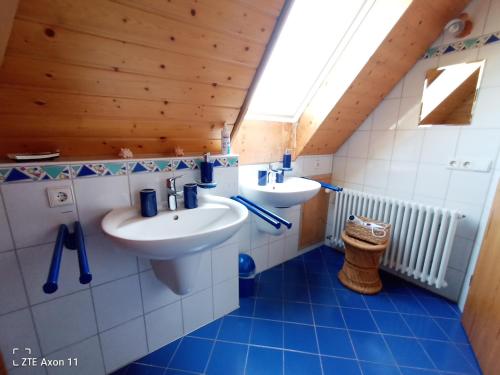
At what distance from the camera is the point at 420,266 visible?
5.62 ft

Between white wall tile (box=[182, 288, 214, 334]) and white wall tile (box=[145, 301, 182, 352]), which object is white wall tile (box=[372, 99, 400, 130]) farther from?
white wall tile (box=[145, 301, 182, 352])

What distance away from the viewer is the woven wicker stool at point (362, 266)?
1.71 meters

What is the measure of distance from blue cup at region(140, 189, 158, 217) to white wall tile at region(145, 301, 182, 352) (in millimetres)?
590

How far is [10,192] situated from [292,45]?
1.66 meters

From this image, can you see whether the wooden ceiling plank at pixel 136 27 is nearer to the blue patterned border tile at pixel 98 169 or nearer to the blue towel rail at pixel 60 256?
the blue patterned border tile at pixel 98 169

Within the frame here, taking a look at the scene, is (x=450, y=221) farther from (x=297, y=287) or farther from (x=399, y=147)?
(x=297, y=287)

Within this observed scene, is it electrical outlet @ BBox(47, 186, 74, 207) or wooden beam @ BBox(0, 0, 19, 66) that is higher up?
wooden beam @ BBox(0, 0, 19, 66)

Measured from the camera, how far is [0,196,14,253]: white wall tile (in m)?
0.85

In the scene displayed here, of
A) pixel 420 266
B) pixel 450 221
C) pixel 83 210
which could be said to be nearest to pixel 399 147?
pixel 450 221

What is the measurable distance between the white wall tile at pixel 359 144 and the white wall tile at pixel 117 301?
196 centimetres

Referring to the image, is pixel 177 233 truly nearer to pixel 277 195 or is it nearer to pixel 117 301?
pixel 117 301

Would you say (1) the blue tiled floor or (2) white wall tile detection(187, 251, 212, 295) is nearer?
(1) the blue tiled floor

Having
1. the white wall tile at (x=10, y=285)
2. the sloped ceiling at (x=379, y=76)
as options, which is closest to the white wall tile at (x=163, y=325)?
the white wall tile at (x=10, y=285)

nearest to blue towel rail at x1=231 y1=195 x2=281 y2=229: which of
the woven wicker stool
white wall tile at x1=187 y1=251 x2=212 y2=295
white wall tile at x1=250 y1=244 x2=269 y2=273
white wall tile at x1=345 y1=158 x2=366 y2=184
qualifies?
white wall tile at x1=187 y1=251 x2=212 y2=295
